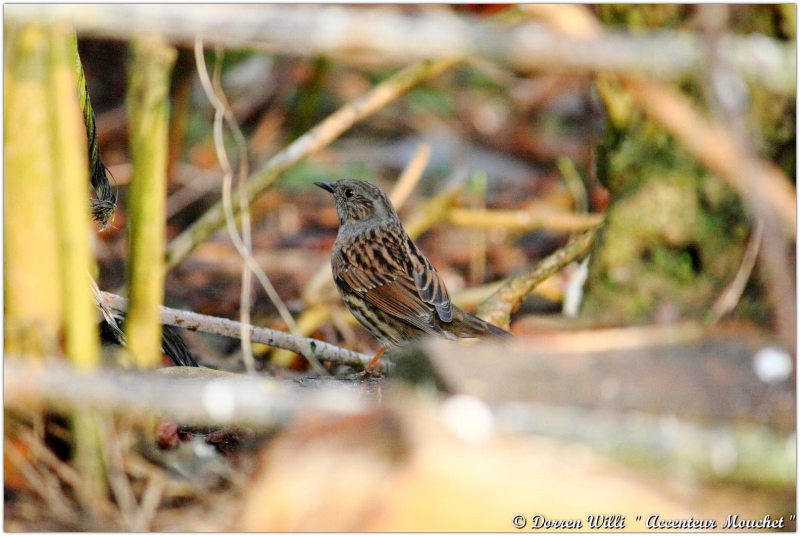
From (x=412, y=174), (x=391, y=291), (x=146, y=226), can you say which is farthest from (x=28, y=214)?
(x=412, y=174)

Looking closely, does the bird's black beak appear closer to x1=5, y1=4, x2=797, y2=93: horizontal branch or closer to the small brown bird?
the small brown bird

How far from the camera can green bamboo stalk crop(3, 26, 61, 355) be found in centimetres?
309

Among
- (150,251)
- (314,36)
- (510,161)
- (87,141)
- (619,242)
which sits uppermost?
(314,36)

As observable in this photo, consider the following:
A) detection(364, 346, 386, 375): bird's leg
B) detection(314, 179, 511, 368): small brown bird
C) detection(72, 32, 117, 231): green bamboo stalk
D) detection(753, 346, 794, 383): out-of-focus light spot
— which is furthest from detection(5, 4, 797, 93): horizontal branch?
detection(314, 179, 511, 368): small brown bird

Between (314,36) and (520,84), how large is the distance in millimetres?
8610

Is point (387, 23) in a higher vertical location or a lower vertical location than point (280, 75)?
higher

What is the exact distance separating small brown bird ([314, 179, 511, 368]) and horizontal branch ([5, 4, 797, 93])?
239 cm

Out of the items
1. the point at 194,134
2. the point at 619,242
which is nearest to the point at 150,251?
the point at 619,242

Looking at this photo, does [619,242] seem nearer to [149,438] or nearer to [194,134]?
[149,438]

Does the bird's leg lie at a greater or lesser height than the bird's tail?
lesser

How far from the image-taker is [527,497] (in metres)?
2.27

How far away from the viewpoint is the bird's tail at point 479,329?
14.7ft

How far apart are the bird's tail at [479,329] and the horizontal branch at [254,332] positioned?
553mm

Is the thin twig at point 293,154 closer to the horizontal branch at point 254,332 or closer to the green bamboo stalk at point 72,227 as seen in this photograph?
the horizontal branch at point 254,332
